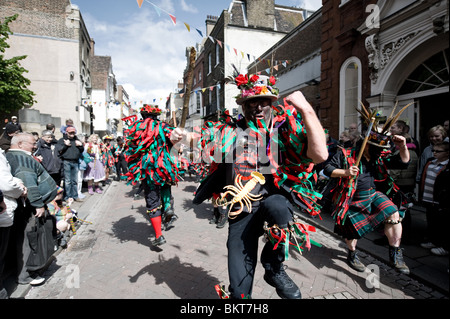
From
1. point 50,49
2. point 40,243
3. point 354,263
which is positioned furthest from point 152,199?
point 50,49

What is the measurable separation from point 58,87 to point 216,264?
64.6 feet

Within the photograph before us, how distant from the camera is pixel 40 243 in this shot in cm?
327

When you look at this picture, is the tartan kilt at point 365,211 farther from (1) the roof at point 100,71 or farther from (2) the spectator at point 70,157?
(1) the roof at point 100,71

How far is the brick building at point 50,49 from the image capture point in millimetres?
17797

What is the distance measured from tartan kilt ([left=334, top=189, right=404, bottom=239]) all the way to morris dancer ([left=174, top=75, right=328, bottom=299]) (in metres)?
1.60

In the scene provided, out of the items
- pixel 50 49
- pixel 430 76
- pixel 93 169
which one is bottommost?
pixel 93 169

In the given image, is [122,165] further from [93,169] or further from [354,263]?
[354,263]

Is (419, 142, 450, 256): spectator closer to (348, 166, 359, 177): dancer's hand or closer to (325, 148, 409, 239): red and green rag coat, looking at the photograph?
(325, 148, 409, 239): red and green rag coat

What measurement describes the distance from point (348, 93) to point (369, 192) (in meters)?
5.98

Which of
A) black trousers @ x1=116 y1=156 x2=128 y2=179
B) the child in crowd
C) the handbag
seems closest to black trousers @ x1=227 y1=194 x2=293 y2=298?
the handbag

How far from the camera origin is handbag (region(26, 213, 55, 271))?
317 centimetres

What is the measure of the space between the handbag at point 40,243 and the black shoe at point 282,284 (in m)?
2.82

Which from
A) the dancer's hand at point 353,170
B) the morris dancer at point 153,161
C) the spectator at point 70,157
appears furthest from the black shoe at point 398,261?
the spectator at point 70,157

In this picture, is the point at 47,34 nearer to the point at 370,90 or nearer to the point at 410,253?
the point at 370,90
